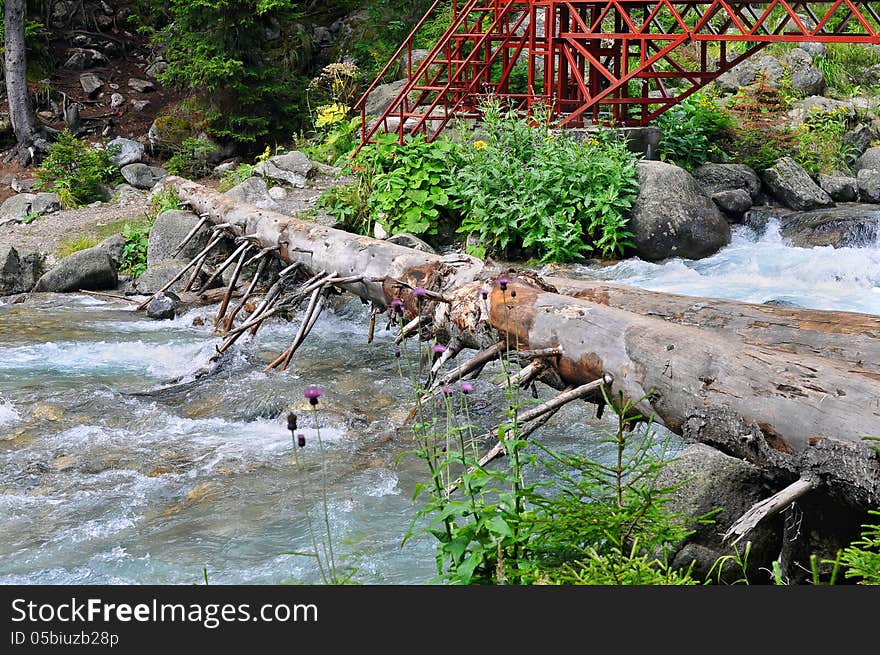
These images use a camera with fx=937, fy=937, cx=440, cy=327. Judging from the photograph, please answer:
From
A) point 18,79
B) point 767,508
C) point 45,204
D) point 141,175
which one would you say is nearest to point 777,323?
point 767,508

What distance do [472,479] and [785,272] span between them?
31.3 ft

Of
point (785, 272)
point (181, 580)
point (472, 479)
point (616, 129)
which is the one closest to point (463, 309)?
point (181, 580)

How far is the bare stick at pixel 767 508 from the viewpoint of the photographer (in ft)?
11.3

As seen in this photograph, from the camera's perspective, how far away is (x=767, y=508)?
347cm

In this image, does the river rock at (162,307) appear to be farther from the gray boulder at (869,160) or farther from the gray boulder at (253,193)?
the gray boulder at (869,160)

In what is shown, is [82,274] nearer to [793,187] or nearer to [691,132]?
[691,132]

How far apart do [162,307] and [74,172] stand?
8.01 meters

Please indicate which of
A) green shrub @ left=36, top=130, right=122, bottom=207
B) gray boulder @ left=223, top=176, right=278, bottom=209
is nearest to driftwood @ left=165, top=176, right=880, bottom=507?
gray boulder @ left=223, top=176, right=278, bottom=209

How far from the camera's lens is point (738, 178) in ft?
48.1

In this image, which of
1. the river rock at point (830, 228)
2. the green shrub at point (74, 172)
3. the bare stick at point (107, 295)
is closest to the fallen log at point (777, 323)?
the bare stick at point (107, 295)

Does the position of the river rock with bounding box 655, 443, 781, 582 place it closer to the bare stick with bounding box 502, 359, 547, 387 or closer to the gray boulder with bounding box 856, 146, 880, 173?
the bare stick with bounding box 502, 359, 547, 387

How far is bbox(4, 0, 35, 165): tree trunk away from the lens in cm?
1838

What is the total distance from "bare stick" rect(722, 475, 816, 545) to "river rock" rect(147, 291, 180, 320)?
8393mm

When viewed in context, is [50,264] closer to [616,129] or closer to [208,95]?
[208,95]
